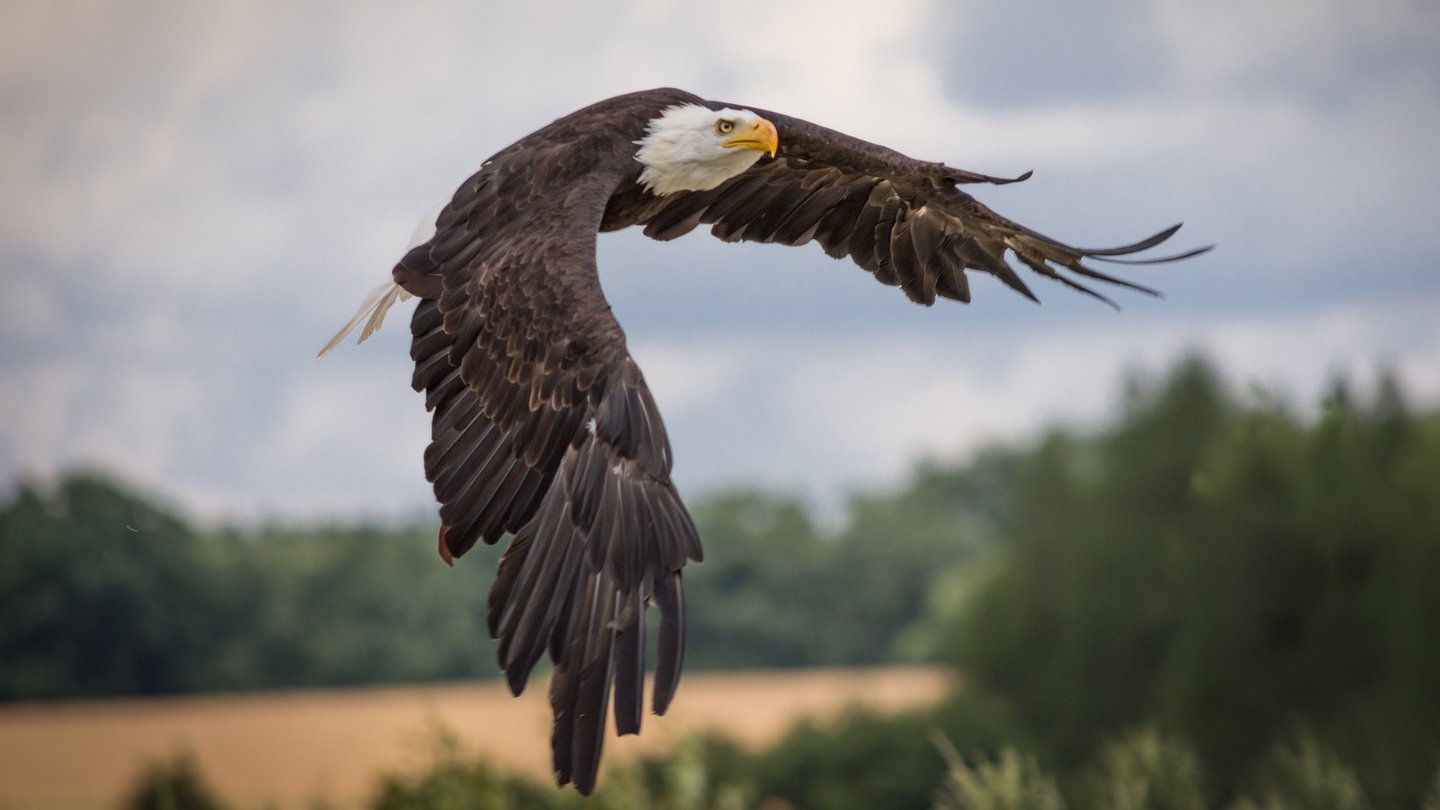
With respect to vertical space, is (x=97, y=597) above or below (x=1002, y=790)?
below

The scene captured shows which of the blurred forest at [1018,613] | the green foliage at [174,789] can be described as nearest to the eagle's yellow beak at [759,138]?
the blurred forest at [1018,613]

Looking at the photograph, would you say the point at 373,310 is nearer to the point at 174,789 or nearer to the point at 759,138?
the point at 759,138

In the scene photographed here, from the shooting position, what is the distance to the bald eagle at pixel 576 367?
599 centimetres

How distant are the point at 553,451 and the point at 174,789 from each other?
68.1 ft

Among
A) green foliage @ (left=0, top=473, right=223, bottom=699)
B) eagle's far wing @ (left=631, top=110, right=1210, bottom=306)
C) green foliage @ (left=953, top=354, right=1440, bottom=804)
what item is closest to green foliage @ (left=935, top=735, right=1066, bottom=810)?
eagle's far wing @ (left=631, top=110, right=1210, bottom=306)

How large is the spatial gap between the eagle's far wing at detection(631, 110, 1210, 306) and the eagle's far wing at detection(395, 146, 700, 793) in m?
1.38

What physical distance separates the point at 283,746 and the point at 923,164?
35990mm

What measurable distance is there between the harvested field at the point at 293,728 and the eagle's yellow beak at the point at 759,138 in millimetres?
19456

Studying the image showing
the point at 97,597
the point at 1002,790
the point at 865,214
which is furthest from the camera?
the point at 97,597

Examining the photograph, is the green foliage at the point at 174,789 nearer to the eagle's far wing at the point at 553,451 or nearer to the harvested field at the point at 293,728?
the harvested field at the point at 293,728

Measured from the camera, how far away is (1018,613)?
3900 cm

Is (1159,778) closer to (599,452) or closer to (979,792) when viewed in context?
(979,792)

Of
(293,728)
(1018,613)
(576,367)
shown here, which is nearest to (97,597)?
(293,728)

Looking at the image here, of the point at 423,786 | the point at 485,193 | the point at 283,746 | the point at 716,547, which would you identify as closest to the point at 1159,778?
the point at 423,786
